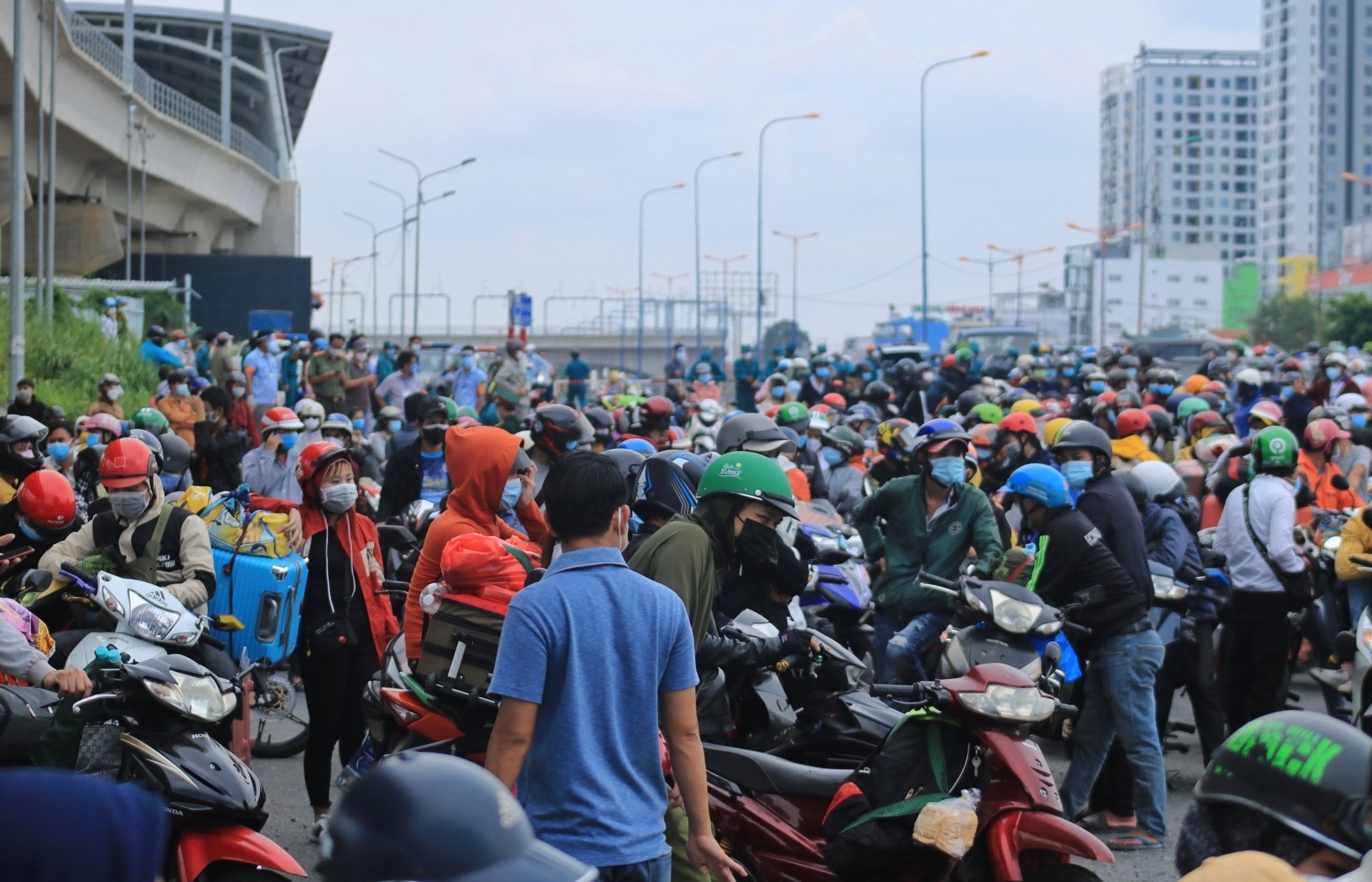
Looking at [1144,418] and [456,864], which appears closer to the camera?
[456,864]

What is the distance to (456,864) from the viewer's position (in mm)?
2260

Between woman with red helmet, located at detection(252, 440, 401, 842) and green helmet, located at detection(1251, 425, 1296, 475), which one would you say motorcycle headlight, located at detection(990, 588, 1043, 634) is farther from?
green helmet, located at detection(1251, 425, 1296, 475)

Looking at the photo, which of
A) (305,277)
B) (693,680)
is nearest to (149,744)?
(693,680)

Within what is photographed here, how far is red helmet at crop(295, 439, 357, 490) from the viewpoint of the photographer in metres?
7.25

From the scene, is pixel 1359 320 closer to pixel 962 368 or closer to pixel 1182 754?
pixel 962 368

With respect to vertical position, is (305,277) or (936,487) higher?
(305,277)

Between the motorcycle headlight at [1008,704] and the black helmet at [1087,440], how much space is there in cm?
279

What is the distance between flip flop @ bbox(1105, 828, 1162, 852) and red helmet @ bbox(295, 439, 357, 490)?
4164 millimetres

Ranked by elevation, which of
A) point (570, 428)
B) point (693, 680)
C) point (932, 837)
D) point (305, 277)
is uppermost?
point (305, 277)

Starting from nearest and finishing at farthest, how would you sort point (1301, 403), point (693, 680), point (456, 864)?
point (456, 864) → point (693, 680) → point (1301, 403)

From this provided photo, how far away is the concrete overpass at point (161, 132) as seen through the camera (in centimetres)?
3475

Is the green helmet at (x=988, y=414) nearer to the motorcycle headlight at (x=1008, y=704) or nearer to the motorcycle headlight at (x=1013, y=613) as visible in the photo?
the motorcycle headlight at (x=1013, y=613)

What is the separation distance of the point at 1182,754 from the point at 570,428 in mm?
4350

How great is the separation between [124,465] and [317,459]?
2.98ft
